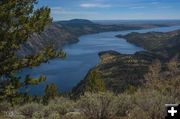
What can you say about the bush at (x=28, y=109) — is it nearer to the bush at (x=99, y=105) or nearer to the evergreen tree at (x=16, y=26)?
the evergreen tree at (x=16, y=26)

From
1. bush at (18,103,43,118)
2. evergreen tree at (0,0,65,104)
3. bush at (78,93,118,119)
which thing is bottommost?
Result: bush at (18,103,43,118)

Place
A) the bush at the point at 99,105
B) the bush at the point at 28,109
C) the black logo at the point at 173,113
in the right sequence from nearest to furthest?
1. the black logo at the point at 173,113
2. the bush at the point at 99,105
3. the bush at the point at 28,109

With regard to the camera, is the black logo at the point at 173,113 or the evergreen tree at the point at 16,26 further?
the evergreen tree at the point at 16,26

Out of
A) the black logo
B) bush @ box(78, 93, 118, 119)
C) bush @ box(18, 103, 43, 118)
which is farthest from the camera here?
bush @ box(18, 103, 43, 118)

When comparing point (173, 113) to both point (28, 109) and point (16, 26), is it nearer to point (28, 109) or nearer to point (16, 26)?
point (28, 109)

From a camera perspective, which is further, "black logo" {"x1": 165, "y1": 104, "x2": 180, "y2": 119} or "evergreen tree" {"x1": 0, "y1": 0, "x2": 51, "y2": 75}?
"evergreen tree" {"x1": 0, "y1": 0, "x2": 51, "y2": 75}

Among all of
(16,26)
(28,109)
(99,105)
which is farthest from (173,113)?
(16,26)

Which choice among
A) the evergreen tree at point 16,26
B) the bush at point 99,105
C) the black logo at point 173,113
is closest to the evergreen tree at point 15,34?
the evergreen tree at point 16,26

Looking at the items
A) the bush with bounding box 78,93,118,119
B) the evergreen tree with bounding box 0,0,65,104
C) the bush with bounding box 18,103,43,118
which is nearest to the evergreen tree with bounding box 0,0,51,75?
the evergreen tree with bounding box 0,0,65,104

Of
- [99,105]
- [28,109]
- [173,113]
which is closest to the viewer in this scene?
[173,113]

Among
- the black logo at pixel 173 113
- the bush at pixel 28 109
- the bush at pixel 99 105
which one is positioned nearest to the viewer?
the black logo at pixel 173 113

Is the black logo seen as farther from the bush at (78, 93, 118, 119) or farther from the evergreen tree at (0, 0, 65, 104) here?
the evergreen tree at (0, 0, 65, 104)

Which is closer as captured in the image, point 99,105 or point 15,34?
point 99,105

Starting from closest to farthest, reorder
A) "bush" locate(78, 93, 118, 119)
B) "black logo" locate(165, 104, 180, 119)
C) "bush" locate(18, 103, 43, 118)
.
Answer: "black logo" locate(165, 104, 180, 119), "bush" locate(78, 93, 118, 119), "bush" locate(18, 103, 43, 118)
